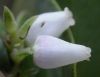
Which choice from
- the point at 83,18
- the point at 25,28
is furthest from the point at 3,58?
the point at 83,18

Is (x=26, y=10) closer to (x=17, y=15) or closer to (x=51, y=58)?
(x=17, y=15)

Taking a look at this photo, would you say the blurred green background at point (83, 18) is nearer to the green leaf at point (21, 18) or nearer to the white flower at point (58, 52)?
the green leaf at point (21, 18)

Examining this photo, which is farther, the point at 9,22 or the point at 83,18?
the point at 83,18

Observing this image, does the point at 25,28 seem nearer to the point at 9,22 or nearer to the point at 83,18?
the point at 9,22

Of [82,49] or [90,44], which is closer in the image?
[82,49]

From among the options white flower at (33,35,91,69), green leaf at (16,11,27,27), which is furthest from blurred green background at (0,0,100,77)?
white flower at (33,35,91,69)

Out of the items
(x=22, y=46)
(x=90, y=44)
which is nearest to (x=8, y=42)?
(x=22, y=46)
